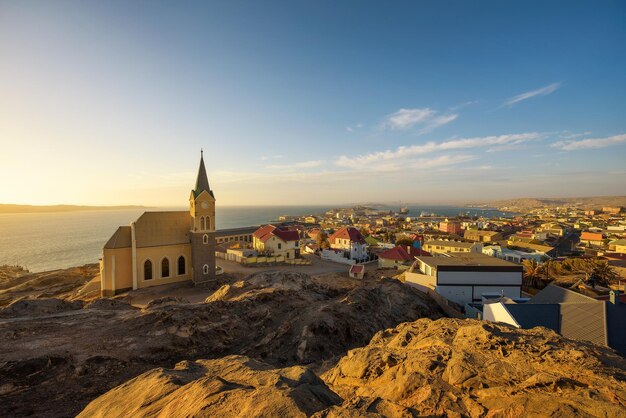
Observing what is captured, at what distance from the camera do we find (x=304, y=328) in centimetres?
1510

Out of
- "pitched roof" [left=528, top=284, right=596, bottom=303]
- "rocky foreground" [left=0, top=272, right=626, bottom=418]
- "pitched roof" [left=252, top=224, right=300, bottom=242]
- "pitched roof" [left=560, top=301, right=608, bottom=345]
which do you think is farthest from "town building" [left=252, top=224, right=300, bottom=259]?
"pitched roof" [left=560, top=301, right=608, bottom=345]

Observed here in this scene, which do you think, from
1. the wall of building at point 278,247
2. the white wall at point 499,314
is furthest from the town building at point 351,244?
the white wall at point 499,314

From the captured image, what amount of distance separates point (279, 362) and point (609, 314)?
16.1 m

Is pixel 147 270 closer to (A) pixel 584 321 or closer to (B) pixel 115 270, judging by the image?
(B) pixel 115 270

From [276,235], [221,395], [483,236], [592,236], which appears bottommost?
[483,236]

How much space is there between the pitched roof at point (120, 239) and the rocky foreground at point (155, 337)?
8.46 metres

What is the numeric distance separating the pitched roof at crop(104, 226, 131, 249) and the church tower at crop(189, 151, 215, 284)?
5967 millimetres

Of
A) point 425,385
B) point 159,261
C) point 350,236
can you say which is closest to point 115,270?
point 159,261

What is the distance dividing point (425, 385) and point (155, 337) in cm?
1348

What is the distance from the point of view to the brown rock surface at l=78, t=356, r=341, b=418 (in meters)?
5.62

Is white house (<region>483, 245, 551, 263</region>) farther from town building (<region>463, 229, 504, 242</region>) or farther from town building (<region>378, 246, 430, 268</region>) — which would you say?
town building (<region>463, 229, 504, 242</region>)

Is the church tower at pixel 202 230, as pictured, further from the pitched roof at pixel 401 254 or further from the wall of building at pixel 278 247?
the pitched roof at pixel 401 254

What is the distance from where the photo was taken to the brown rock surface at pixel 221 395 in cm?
562

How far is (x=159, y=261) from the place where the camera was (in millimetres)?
29859
